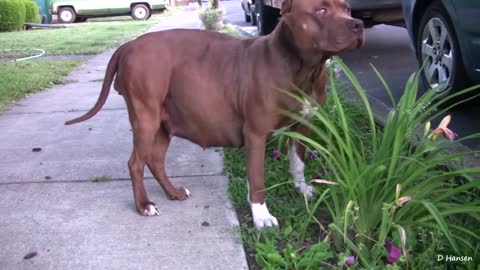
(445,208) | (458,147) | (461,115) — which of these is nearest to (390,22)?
(461,115)

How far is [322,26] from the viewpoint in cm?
273

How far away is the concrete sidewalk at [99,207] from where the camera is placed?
285 cm

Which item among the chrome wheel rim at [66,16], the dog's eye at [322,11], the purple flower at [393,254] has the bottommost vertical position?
the chrome wheel rim at [66,16]

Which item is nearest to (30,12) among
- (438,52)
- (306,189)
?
(438,52)

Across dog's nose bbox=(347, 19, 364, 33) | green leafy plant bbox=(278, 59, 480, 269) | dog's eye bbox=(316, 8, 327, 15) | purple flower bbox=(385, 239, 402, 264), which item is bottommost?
purple flower bbox=(385, 239, 402, 264)

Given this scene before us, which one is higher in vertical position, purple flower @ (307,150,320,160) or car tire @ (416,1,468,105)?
car tire @ (416,1,468,105)

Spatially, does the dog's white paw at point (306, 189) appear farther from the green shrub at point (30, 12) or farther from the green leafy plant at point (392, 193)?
the green shrub at point (30, 12)

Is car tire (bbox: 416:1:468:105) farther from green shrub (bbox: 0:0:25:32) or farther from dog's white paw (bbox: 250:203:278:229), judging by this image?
green shrub (bbox: 0:0:25:32)

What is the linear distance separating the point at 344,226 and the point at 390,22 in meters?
5.92

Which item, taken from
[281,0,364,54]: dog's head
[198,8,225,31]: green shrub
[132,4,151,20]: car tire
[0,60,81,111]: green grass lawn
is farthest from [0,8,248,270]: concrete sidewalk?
[132,4,151,20]: car tire

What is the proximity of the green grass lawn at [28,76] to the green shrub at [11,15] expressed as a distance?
10932 mm

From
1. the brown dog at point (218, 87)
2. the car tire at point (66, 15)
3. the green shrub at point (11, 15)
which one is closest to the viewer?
the brown dog at point (218, 87)

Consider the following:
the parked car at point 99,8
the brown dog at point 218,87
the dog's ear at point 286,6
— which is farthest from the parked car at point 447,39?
the parked car at point 99,8

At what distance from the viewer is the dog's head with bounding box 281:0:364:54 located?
2.67 m
